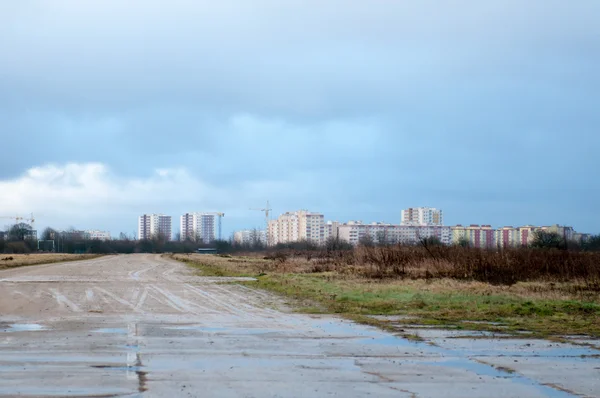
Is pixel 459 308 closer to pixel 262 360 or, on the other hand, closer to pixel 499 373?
pixel 499 373

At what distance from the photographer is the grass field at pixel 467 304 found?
55.3 ft

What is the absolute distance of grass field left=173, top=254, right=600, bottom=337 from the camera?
16859 mm

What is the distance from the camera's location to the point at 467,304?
22.0m

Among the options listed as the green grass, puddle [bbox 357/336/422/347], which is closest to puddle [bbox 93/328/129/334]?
puddle [bbox 357/336/422/347]

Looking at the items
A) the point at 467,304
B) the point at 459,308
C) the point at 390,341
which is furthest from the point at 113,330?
the point at 467,304

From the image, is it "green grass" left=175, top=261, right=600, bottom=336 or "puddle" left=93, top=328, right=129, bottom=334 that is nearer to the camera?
"puddle" left=93, top=328, right=129, bottom=334

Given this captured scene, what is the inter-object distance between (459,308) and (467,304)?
1.24m

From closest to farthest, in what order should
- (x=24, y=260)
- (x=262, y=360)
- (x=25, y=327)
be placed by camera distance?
(x=262, y=360) → (x=25, y=327) → (x=24, y=260)

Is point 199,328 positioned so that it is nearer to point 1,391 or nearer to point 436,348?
point 436,348

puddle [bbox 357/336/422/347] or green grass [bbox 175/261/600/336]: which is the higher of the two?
puddle [bbox 357/336/422/347]

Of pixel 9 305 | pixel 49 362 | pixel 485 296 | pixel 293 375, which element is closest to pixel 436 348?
pixel 293 375

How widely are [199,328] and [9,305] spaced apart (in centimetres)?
906

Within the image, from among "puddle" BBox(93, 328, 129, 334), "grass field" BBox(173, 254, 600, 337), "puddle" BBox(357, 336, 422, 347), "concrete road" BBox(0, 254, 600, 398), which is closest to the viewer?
"concrete road" BBox(0, 254, 600, 398)

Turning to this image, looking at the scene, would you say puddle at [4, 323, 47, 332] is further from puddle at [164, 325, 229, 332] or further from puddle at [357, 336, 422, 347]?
puddle at [357, 336, 422, 347]
